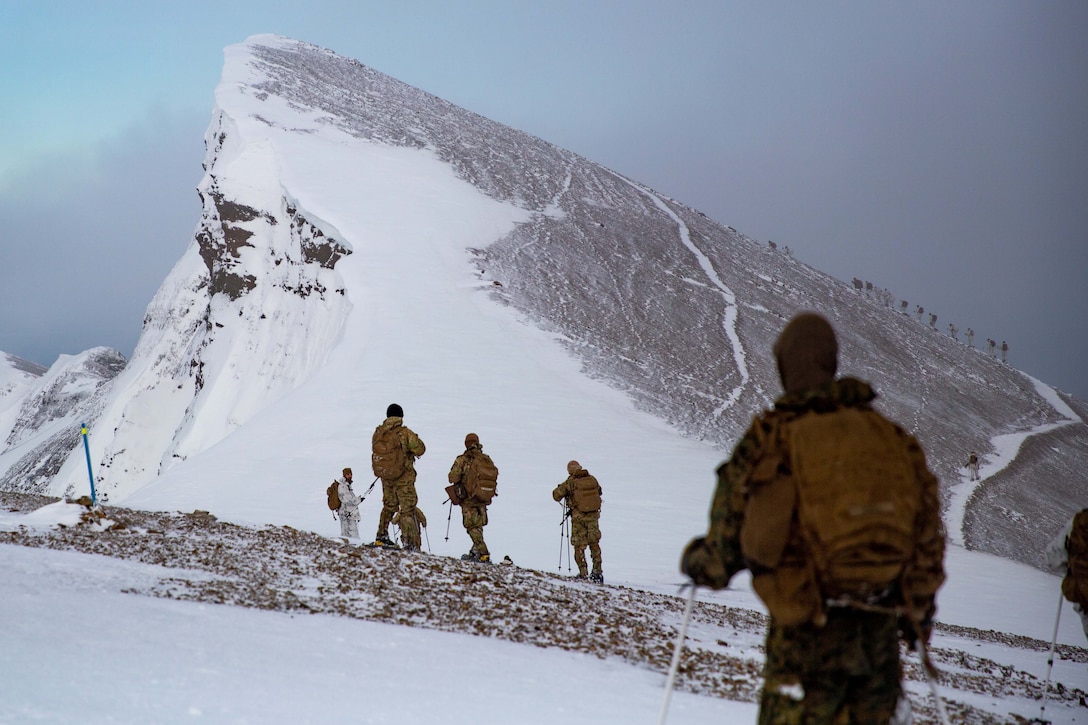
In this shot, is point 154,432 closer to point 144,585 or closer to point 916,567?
point 144,585

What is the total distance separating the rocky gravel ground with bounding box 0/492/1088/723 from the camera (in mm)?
9312

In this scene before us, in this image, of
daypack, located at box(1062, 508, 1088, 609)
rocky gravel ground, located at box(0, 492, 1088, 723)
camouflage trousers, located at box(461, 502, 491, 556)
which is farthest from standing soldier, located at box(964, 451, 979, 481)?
daypack, located at box(1062, 508, 1088, 609)

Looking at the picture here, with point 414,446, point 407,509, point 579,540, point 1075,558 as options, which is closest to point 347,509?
point 407,509

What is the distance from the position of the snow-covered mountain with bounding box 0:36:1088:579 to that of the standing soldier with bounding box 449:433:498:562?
4.58 m

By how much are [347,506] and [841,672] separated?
1562 centimetres

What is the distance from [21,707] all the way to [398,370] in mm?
26895

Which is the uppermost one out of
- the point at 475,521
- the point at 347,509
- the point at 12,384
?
the point at 12,384

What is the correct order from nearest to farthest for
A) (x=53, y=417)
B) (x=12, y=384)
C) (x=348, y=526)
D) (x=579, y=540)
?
(x=579, y=540) < (x=348, y=526) < (x=53, y=417) < (x=12, y=384)

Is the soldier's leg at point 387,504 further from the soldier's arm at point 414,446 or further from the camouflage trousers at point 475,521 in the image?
the camouflage trousers at point 475,521

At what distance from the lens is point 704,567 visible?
12.8 ft

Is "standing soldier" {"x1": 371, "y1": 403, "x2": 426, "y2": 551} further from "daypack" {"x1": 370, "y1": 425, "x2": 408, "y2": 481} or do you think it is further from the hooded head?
the hooded head

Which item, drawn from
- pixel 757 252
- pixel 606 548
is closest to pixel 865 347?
pixel 757 252

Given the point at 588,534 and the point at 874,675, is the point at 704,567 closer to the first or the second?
the point at 874,675

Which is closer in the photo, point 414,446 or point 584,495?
point 414,446
